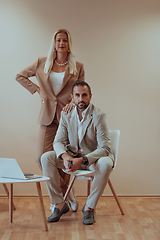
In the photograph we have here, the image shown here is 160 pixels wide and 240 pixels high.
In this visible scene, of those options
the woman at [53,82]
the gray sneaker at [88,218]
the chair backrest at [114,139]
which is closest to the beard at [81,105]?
the woman at [53,82]

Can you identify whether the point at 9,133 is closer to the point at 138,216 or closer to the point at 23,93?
the point at 23,93

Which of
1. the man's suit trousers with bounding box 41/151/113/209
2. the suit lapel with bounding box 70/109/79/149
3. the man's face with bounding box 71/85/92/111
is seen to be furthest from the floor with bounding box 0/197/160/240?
the man's face with bounding box 71/85/92/111

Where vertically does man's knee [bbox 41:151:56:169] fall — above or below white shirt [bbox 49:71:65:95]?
below

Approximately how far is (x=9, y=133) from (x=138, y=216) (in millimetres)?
1721

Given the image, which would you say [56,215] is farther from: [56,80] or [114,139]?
[56,80]

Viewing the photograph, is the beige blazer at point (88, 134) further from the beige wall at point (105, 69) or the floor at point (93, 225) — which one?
the beige wall at point (105, 69)

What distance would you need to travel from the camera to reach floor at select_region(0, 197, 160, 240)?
2.17m

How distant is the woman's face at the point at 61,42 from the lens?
9.17 ft

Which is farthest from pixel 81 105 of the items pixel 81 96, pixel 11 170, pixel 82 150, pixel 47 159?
pixel 11 170

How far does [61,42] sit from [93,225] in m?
1.70

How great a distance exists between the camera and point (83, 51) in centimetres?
342

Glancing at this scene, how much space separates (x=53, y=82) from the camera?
2.90 m

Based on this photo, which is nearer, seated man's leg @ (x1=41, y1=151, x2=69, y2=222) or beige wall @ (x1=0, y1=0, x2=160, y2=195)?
seated man's leg @ (x1=41, y1=151, x2=69, y2=222)

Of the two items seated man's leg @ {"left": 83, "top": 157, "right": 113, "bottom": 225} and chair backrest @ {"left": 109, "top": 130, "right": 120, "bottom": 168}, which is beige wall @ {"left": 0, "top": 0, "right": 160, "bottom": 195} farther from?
seated man's leg @ {"left": 83, "top": 157, "right": 113, "bottom": 225}
